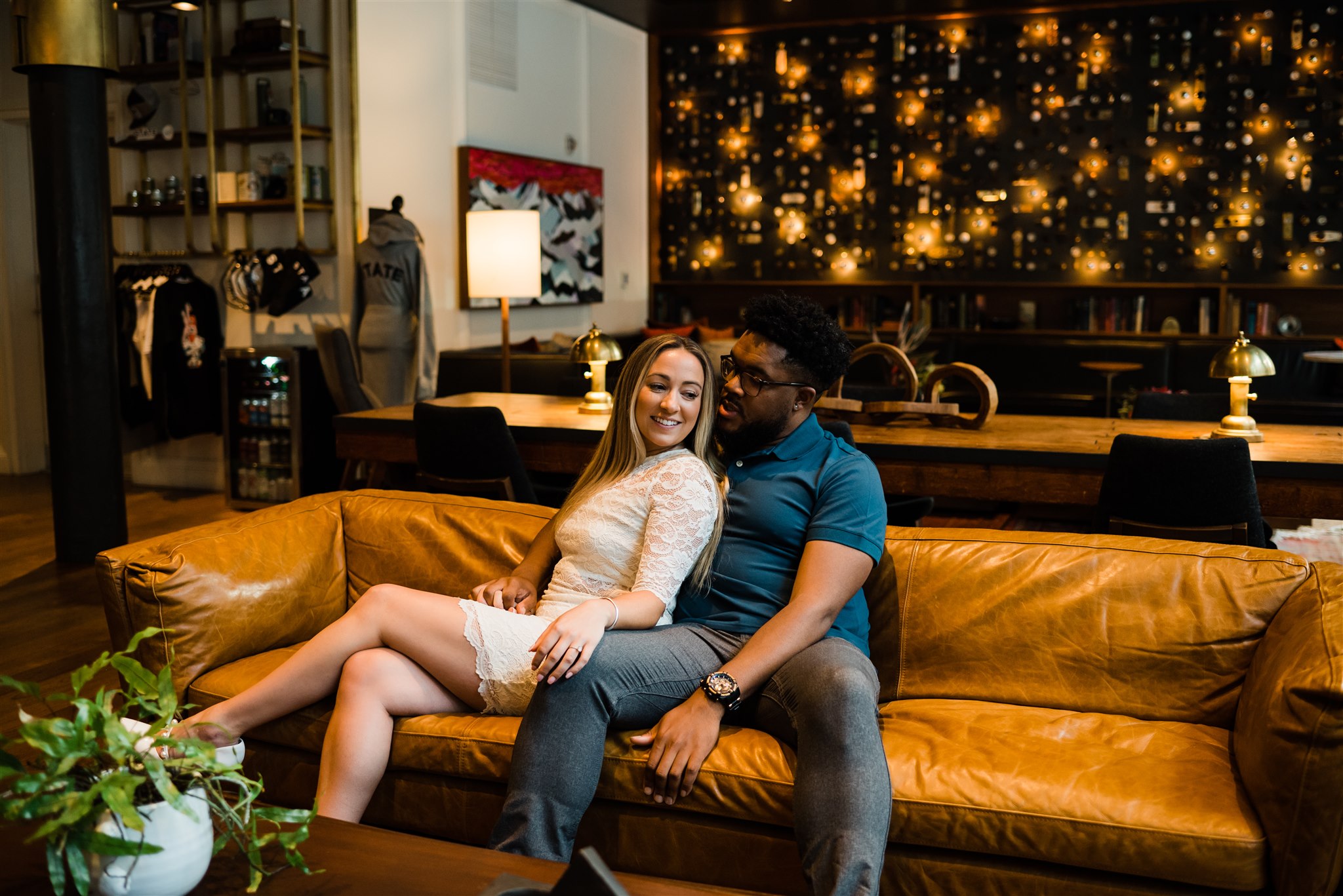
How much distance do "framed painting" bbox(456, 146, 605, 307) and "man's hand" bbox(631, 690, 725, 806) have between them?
4.95 metres

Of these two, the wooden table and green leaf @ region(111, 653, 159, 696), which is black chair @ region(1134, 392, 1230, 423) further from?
green leaf @ region(111, 653, 159, 696)

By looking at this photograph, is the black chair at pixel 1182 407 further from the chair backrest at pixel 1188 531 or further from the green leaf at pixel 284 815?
the green leaf at pixel 284 815

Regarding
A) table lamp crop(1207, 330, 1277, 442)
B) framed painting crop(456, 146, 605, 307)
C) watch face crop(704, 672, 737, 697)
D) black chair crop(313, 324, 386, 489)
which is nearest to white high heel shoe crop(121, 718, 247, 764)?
watch face crop(704, 672, 737, 697)

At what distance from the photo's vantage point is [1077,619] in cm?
226

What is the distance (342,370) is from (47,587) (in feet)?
6.08

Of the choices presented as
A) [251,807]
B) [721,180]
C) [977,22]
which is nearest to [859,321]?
[721,180]

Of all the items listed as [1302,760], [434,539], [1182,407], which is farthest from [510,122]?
[1302,760]

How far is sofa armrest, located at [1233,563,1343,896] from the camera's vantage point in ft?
5.47

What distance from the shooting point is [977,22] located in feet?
27.4

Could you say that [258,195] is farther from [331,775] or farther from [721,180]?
[331,775]

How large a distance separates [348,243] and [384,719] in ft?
14.9

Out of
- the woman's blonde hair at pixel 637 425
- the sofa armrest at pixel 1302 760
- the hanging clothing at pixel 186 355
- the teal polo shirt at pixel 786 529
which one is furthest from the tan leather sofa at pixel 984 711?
the hanging clothing at pixel 186 355

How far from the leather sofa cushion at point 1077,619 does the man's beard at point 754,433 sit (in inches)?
14.3

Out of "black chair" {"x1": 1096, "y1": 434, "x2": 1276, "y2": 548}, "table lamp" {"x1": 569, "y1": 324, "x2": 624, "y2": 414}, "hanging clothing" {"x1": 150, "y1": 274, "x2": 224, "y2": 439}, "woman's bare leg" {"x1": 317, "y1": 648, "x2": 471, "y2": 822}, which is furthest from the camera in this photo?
"hanging clothing" {"x1": 150, "y1": 274, "x2": 224, "y2": 439}
